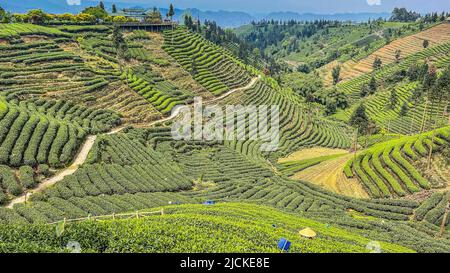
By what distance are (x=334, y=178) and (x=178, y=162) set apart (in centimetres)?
2627

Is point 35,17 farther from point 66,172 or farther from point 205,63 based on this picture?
point 66,172

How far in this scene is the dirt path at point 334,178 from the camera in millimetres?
52812

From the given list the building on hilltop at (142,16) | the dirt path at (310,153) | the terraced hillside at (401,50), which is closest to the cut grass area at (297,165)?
the dirt path at (310,153)

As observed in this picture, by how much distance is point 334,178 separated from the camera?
56.9 meters

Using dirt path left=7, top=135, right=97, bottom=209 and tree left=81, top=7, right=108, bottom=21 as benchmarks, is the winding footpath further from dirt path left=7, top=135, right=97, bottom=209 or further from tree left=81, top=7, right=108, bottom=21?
tree left=81, top=7, right=108, bottom=21

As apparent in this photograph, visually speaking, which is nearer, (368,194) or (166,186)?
(166,186)

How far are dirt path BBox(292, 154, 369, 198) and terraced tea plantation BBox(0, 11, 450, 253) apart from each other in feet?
0.77

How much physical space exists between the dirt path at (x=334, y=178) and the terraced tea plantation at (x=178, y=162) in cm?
23

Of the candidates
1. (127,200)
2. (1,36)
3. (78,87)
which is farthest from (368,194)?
Result: (1,36)

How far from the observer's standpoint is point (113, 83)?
77.2 m

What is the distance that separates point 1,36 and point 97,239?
77.9 metres

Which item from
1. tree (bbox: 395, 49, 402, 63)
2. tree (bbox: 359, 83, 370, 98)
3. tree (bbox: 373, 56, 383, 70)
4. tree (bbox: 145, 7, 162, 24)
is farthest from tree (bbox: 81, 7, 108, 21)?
tree (bbox: 395, 49, 402, 63)

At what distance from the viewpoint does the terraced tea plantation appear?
23266mm

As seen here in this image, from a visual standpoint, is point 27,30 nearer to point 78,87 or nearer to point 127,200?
point 78,87
